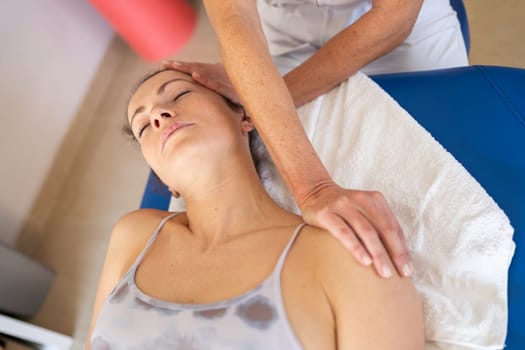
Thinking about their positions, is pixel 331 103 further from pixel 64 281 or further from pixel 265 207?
pixel 64 281

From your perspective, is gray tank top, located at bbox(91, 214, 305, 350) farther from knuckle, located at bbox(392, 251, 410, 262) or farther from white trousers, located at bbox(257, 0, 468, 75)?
white trousers, located at bbox(257, 0, 468, 75)

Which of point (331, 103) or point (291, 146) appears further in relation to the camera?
point (331, 103)

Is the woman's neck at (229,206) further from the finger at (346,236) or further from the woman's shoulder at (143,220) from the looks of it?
the finger at (346,236)

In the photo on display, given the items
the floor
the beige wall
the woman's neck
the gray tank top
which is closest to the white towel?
the woman's neck

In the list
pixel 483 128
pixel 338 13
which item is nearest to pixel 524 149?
pixel 483 128

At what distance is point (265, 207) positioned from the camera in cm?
105

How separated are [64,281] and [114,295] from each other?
41.6 inches

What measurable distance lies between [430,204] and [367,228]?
0.27 m

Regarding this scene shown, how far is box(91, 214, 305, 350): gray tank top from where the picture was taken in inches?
32.4

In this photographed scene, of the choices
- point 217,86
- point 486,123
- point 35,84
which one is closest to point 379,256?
point 486,123

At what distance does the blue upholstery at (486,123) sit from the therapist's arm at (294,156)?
10.9 inches

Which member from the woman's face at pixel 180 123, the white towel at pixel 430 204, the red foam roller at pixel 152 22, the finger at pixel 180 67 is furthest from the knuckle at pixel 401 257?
the red foam roller at pixel 152 22

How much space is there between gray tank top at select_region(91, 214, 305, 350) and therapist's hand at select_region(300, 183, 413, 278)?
0.13m

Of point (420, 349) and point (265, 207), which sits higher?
point (265, 207)
